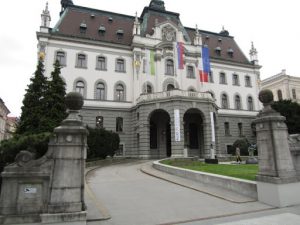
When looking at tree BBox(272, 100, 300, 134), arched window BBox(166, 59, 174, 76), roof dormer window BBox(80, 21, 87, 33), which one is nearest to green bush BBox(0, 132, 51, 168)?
arched window BBox(166, 59, 174, 76)

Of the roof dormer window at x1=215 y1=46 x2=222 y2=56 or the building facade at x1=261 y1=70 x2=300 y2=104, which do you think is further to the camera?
the building facade at x1=261 y1=70 x2=300 y2=104

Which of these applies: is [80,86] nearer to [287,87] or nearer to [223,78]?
[223,78]

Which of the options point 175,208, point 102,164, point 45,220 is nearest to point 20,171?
point 45,220

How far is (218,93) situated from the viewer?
132 feet

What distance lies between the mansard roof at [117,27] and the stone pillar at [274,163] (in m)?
29.8

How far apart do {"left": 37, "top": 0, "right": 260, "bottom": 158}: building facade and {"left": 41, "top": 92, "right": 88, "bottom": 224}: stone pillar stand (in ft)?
70.7

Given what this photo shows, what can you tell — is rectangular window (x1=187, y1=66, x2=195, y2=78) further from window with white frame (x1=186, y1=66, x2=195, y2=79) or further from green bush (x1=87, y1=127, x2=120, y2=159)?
green bush (x1=87, y1=127, x2=120, y2=159)

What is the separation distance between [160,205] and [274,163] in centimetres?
464

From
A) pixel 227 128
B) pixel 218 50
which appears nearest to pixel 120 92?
pixel 227 128

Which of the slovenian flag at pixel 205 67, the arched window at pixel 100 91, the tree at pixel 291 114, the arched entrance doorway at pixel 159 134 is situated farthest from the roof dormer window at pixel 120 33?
the tree at pixel 291 114

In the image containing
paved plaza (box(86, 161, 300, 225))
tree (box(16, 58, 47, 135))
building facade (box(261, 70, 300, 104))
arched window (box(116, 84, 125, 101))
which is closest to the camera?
paved plaza (box(86, 161, 300, 225))

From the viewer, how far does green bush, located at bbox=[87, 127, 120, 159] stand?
24891 mm

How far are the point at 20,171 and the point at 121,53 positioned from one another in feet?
101

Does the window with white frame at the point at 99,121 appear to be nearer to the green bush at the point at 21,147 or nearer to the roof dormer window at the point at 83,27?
the roof dormer window at the point at 83,27
